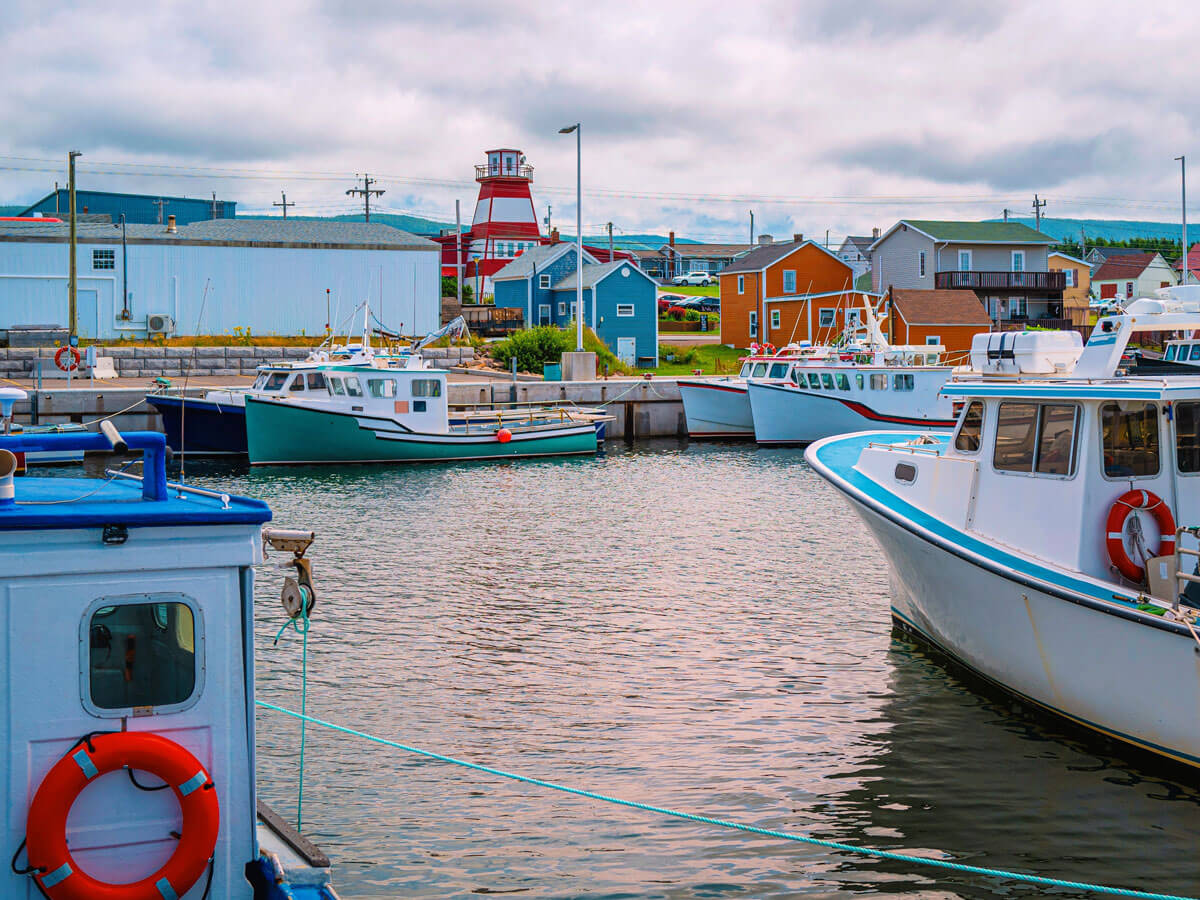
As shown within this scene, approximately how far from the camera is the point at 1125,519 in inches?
380

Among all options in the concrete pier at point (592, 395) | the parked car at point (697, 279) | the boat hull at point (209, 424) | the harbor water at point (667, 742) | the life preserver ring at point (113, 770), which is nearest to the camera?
the life preserver ring at point (113, 770)

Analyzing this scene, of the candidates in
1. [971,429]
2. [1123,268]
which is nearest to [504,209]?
[1123,268]

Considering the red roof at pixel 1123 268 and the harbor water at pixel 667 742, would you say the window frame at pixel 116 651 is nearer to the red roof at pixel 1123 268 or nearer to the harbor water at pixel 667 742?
the harbor water at pixel 667 742

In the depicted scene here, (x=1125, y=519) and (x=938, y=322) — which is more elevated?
(x=938, y=322)

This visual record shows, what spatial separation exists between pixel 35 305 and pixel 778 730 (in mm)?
44028

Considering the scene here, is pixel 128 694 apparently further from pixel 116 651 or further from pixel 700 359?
pixel 700 359

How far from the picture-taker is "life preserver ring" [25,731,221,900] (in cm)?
471

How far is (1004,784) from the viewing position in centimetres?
916

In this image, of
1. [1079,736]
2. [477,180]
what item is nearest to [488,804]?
[1079,736]

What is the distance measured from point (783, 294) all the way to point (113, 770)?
59543 millimetres

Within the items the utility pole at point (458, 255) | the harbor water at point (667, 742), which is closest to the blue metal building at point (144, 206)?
the utility pole at point (458, 255)

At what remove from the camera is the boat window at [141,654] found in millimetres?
4844

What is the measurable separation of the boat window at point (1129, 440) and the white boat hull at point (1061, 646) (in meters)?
1.33

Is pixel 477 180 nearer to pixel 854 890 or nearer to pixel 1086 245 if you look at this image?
pixel 1086 245
